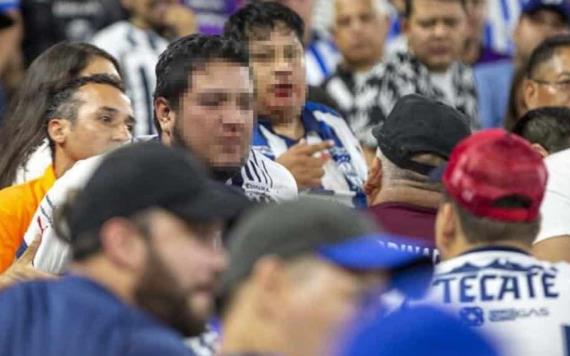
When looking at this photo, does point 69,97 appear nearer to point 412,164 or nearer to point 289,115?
point 289,115

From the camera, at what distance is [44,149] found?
745 centimetres

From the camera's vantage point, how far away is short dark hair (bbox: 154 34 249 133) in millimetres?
6566

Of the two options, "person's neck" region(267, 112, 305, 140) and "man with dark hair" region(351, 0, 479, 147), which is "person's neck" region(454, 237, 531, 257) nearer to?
"person's neck" region(267, 112, 305, 140)

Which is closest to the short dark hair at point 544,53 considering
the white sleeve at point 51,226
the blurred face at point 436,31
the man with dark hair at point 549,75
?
the man with dark hair at point 549,75

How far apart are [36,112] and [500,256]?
8.38 feet

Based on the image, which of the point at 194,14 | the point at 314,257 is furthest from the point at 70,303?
the point at 194,14

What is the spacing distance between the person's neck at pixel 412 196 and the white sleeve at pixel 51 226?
994mm

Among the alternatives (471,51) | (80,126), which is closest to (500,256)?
(80,126)

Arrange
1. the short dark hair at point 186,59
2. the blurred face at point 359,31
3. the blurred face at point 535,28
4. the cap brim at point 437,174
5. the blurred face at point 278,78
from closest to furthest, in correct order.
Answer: the cap brim at point 437,174 < the short dark hair at point 186,59 < the blurred face at point 278,78 < the blurred face at point 359,31 < the blurred face at point 535,28

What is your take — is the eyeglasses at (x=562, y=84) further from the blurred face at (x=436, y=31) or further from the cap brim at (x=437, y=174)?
the cap brim at (x=437, y=174)

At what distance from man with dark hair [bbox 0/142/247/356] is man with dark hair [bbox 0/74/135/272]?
8.21ft

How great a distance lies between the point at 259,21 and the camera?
7.90 metres

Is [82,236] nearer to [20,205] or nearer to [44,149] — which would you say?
[20,205]

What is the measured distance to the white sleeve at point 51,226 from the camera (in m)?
5.98
